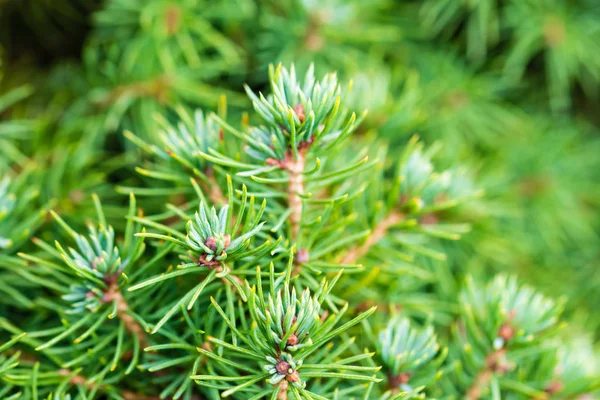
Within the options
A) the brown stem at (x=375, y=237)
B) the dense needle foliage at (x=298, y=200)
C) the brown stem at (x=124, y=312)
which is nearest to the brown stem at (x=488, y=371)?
the dense needle foliage at (x=298, y=200)

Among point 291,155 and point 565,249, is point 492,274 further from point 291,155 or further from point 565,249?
point 291,155

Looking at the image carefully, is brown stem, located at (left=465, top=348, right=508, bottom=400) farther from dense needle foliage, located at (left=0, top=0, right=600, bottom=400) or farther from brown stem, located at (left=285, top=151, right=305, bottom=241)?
brown stem, located at (left=285, top=151, right=305, bottom=241)

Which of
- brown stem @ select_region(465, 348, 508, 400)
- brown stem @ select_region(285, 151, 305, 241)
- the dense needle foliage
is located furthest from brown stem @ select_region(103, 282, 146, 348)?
brown stem @ select_region(465, 348, 508, 400)

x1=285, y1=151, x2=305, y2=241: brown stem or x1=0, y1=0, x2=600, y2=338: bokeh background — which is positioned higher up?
x1=0, y1=0, x2=600, y2=338: bokeh background

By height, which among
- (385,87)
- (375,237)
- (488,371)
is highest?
(385,87)

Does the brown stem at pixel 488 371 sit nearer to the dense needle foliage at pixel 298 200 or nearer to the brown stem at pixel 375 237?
the dense needle foliage at pixel 298 200

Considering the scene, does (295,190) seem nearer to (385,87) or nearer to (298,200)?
(298,200)

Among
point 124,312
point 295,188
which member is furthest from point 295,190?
point 124,312
